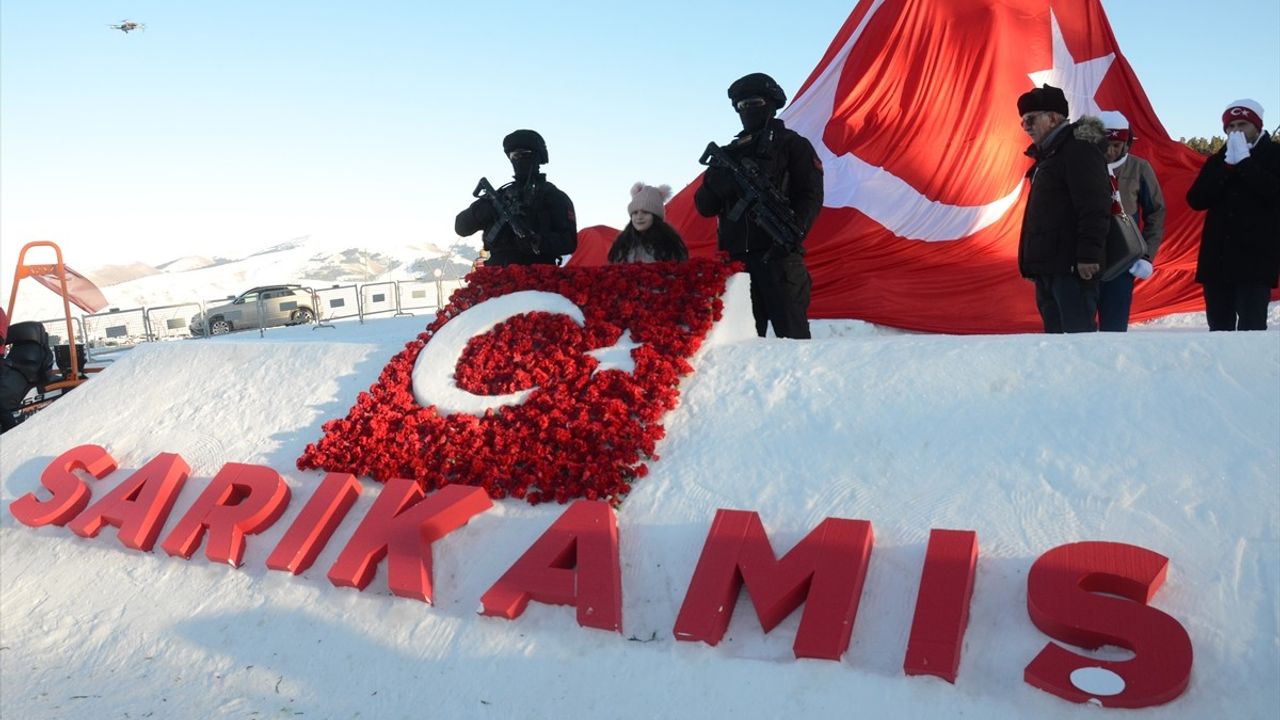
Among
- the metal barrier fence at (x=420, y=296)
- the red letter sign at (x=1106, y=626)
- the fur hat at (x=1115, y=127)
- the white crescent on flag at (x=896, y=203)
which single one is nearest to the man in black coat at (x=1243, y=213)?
the fur hat at (x=1115, y=127)

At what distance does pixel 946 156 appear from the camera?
857cm

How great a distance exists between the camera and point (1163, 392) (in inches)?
132

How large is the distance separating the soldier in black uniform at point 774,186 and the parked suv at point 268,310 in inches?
669

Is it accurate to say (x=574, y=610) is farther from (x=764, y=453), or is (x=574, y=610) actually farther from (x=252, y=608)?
(x=252, y=608)

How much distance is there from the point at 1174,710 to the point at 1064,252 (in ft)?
7.76

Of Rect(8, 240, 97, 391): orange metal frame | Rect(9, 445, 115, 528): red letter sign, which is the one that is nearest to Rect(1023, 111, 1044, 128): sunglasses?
Rect(9, 445, 115, 528): red letter sign

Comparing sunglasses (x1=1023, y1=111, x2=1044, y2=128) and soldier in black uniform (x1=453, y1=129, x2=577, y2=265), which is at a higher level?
sunglasses (x1=1023, y1=111, x2=1044, y2=128)

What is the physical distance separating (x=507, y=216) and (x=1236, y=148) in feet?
12.4

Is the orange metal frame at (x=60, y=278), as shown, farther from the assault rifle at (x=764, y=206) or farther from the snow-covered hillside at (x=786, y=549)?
the assault rifle at (x=764, y=206)

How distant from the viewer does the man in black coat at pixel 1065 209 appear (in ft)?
13.6

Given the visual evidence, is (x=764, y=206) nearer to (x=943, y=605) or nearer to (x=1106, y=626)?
(x=943, y=605)

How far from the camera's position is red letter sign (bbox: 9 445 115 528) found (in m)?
4.89

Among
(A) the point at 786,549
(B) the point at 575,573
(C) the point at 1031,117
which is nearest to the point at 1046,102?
(C) the point at 1031,117

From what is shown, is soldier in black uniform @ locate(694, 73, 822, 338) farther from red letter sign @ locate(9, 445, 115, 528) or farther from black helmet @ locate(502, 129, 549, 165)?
red letter sign @ locate(9, 445, 115, 528)
